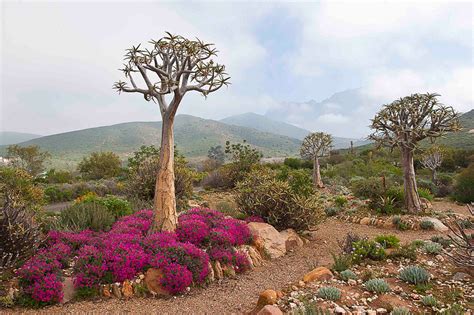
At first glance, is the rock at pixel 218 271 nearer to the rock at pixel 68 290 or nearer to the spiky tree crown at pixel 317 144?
the rock at pixel 68 290

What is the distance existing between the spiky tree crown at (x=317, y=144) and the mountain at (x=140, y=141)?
252ft

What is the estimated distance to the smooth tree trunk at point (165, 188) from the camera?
22.2 ft

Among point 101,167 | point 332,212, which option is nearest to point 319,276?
point 332,212

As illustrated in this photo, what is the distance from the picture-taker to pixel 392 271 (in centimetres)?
605

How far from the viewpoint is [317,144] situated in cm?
2005

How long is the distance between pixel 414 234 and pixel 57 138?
14335 centimetres

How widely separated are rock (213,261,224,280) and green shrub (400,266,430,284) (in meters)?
3.46

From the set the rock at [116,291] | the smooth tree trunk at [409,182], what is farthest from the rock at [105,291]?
the smooth tree trunk at [409,182]

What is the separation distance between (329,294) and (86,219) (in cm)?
688

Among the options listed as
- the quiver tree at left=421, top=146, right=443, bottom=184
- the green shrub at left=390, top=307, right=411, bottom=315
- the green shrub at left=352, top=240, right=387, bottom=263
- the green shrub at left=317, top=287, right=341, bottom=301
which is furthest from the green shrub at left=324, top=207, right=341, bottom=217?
the quiver tree at left=421, top=146, right=443, bottom=184

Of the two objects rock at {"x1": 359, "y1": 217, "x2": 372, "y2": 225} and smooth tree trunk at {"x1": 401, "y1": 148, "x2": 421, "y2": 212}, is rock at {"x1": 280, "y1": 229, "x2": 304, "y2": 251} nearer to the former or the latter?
rock at {"x1": 359, "y1": 217, "x2": 372, "y2": 225}

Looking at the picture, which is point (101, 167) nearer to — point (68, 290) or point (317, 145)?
point (317, 145)

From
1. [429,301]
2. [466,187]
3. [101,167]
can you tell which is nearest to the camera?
[429,301]

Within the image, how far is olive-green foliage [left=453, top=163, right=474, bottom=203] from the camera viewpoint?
1404cm
